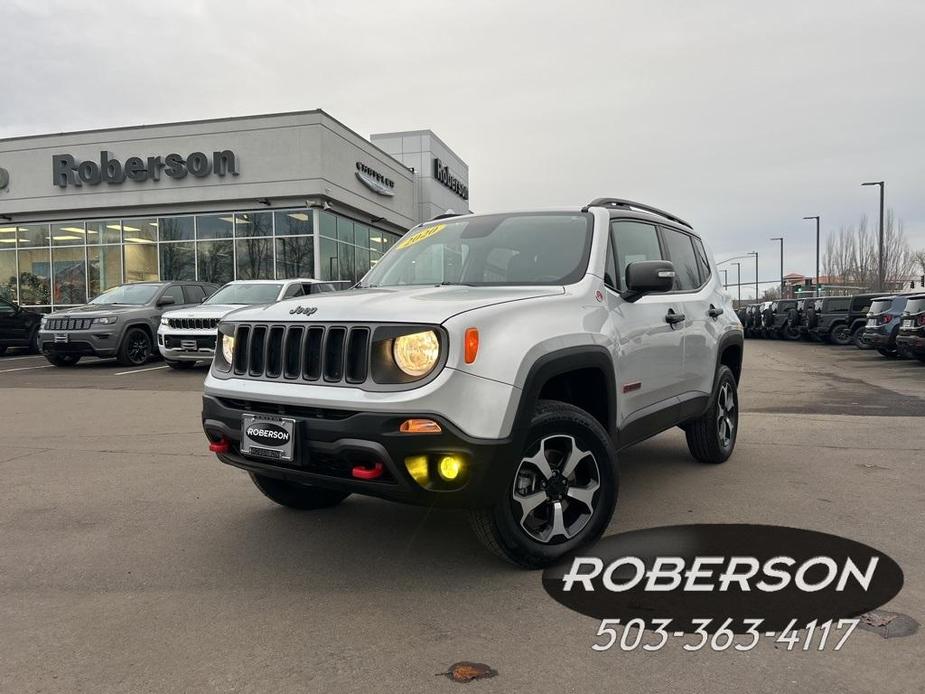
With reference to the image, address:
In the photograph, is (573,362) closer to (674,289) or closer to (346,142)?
(674,289)

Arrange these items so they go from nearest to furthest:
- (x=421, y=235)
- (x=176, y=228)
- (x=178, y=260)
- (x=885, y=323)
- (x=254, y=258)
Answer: (x=421, y=235) → (x=885, y=323) → (x=254, y=258) → (x=176, y=228) → (x=178, y=260)

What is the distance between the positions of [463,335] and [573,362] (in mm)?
704

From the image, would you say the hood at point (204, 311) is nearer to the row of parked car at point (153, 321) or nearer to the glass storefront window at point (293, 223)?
the row of parked car at point (153, 321)

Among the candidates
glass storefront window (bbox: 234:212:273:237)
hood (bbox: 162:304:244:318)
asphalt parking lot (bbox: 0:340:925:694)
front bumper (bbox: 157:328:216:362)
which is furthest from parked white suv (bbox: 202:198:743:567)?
glass storefront window (bbox: 234:212:273:237)

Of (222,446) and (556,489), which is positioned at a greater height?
(222,446)

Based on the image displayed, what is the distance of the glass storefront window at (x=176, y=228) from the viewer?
85.9ft

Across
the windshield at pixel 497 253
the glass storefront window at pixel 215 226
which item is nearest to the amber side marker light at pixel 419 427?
the windshield at pixel 497 253

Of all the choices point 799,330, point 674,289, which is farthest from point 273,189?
point 674,289

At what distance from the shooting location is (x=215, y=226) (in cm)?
2608

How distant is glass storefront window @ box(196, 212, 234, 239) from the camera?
2600 centimetres

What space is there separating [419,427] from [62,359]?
14.3 metres

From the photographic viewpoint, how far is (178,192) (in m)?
25.7

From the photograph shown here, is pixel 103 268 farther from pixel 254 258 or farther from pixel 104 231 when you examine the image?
pixel 254 258

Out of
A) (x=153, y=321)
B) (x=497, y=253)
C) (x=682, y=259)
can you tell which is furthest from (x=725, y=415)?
(x=153, y=321)
